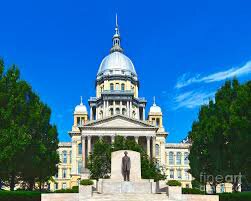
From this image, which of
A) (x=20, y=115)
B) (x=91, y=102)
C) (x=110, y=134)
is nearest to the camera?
(x=20, y=115)

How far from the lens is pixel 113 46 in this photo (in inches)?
5256

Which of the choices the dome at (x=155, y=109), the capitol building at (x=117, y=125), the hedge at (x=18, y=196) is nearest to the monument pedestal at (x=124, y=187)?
the hedge at (x=18, y=196)

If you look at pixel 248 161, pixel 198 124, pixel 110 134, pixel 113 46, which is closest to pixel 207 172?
pixel 198 124

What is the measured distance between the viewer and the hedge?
3134cm

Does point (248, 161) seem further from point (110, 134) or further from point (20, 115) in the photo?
point (110, 134)

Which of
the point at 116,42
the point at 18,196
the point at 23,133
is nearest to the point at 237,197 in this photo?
the point at 18,196

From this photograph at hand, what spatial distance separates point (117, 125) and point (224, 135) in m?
58.0

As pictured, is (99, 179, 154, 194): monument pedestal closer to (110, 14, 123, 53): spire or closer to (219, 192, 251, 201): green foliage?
(219, 192, 251, 201): green foliage

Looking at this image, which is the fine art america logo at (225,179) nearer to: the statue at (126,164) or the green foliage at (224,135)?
the green foliage at (224,135)

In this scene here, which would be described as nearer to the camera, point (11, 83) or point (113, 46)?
point (11, 83)

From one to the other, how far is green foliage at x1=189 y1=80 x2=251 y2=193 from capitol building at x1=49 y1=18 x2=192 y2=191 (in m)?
47.4

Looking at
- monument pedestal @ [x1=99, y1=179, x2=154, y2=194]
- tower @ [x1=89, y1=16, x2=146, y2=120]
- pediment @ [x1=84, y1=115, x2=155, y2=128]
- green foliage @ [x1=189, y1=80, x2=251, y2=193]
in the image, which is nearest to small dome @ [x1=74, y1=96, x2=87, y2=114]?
tower @ [x1=89, y1=16, x2=146, y2=120]

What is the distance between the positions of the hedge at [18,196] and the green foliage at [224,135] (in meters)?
17.1

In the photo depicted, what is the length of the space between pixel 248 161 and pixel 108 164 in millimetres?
20590
